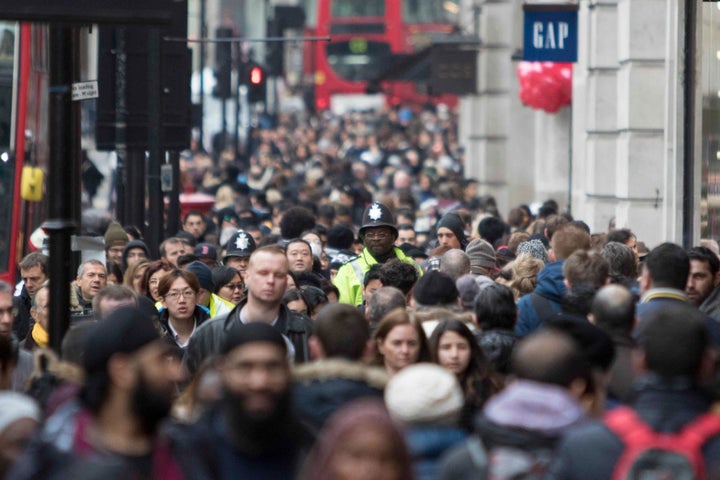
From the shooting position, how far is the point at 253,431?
5.16 meters

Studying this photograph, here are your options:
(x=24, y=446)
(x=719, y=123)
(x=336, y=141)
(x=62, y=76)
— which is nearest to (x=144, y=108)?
(x=719, y=123)

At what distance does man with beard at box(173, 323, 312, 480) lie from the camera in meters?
5.16

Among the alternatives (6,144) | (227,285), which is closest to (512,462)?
(227,285)

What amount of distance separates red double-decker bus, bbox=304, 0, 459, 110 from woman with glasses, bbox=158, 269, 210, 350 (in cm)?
3578

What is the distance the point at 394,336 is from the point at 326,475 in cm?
250

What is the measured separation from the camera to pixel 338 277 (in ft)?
37.5

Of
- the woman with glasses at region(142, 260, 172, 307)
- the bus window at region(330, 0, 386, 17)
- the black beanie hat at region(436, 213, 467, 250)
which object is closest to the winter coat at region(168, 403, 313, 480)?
the woman with glasses at region(142, 260, 172, 307)

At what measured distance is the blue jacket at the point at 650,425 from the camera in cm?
496

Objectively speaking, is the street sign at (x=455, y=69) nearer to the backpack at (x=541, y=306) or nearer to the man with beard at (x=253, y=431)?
the backpack at (x=541, y=306)

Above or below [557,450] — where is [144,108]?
above

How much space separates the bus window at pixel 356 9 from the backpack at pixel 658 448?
43.8 metres

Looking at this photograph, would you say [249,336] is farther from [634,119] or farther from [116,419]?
[634,119]

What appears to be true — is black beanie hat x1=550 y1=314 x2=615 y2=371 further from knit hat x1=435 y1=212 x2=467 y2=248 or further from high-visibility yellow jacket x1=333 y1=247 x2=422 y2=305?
knit hat x1=435 y1=212 x2=467 y2=248

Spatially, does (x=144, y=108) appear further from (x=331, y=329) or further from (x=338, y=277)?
(x=331, y=329)
